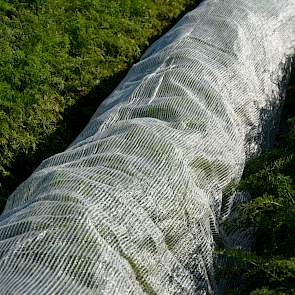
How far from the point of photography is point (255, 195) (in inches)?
151

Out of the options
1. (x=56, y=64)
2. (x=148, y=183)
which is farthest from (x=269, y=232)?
(x=56, y=64)

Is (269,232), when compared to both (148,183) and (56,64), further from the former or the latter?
(56,64)

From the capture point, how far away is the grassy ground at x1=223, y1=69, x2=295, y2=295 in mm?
2910

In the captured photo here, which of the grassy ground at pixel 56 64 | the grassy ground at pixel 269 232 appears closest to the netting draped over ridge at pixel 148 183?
the grassy ground at pixel 269 232

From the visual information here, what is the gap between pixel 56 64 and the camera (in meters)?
5.81

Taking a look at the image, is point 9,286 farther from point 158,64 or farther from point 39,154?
point 158,64

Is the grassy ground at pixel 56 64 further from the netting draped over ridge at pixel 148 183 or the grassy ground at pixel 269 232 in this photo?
the grassy ground at pixel 269 232

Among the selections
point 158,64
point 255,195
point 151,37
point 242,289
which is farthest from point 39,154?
point 151,37

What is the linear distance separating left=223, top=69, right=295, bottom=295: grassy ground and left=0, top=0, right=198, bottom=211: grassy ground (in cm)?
198

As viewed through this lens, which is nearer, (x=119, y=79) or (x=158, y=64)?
(x=158, y=64)

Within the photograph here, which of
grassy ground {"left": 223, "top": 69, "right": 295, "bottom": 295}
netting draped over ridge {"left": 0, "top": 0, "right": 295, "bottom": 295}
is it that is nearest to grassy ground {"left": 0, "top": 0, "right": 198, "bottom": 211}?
netting draped over ridge {"left": 0, "top": 0, "right": 295, "bottom": 295}

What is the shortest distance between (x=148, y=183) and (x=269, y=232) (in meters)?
0.82

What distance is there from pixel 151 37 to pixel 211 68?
2.48 metres

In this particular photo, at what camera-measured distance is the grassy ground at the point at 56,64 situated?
4.99 metres
